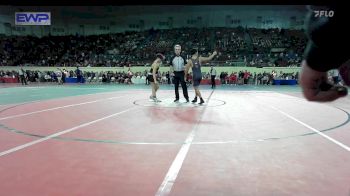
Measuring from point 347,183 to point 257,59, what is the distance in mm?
27189

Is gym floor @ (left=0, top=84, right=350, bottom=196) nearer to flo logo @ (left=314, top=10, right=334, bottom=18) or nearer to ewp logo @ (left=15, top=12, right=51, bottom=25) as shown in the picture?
flo logo @ (left=314, top=10, right=334, bottom=18)

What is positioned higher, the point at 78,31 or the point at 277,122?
the point at 78,31

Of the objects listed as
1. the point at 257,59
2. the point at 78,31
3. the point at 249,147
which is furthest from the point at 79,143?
the point at 78,31

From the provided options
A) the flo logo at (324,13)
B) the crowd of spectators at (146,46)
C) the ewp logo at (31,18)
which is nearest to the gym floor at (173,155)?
the flo logo at (324,13)

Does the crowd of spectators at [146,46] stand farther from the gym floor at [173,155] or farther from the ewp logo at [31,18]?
the gym floor at [173,155]

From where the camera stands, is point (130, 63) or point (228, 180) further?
point (130, 63)

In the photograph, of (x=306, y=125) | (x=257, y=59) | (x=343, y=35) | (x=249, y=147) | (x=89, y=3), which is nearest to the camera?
(x=343, y=35)

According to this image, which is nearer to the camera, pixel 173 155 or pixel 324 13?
pixel 324 13

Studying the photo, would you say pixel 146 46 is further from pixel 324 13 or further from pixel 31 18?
pixel 324 13

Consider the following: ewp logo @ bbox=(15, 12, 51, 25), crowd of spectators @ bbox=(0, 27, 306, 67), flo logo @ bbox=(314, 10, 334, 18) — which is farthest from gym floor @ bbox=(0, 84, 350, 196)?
crowd of spectators @ bbox=(0, 27, 306, 67)

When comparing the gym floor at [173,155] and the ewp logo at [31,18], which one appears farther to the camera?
the ewp logo at [31,18]

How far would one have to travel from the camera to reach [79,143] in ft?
16.8

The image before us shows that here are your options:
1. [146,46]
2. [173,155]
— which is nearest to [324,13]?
[173,155]

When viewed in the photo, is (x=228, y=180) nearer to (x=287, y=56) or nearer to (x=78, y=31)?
(x=287, y=56)
